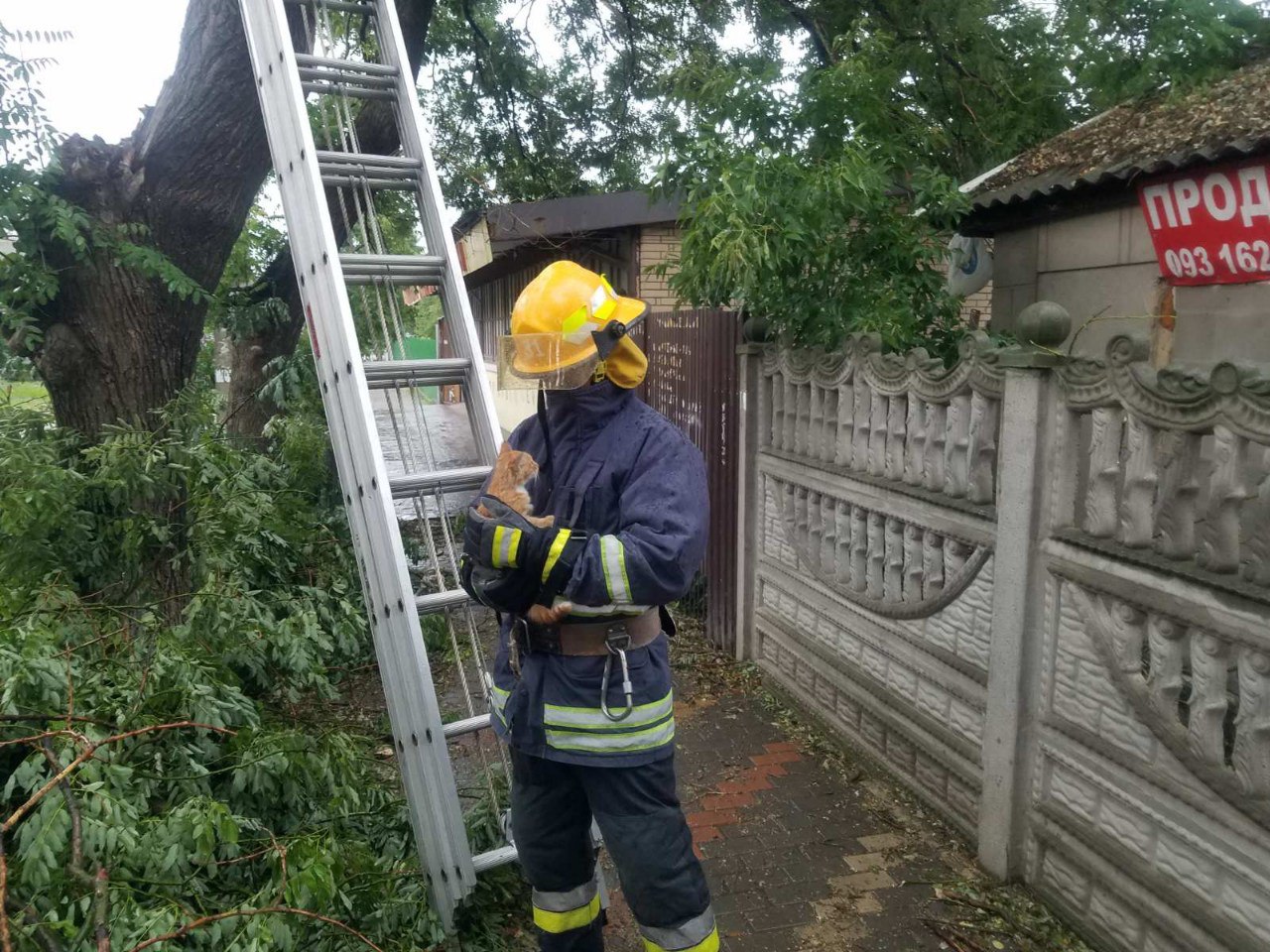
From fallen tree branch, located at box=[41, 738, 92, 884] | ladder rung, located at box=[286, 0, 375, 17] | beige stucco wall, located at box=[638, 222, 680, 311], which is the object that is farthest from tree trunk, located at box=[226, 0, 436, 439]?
fallen tree branch, located at box=[41, 738, 92, 884]

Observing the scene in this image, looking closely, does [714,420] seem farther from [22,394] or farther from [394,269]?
[22,394]

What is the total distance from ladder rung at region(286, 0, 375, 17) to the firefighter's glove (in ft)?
7.18

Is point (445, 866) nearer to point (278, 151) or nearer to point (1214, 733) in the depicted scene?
point (1214, 733)

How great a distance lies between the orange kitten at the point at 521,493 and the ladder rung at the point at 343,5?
2.07m

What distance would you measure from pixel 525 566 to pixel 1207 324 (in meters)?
5.03

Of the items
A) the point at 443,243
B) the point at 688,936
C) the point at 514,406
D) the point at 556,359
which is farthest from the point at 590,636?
the point at 514,406

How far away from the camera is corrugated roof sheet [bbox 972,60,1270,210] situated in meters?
4.82

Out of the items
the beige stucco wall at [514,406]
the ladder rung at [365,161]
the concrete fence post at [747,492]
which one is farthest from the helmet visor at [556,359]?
the beige stucco wall at [514,406]

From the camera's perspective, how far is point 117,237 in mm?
3951

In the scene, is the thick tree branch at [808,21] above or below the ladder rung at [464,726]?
above

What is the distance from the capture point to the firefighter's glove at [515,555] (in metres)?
2.06

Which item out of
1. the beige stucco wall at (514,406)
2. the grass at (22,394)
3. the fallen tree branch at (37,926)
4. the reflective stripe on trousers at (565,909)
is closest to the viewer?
the fallen tree branch at (37,926)

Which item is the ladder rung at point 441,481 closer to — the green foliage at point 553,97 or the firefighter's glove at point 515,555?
the firefighter's glove at point 515,555

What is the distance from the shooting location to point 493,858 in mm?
2721
